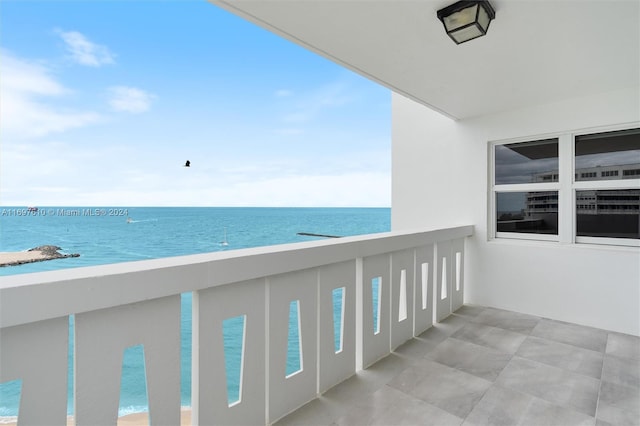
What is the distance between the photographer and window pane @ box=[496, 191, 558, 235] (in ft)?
11.8

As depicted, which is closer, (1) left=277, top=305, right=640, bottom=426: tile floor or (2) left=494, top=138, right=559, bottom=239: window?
(1) left=277, top=305, right=640, bottom=426: tile floor

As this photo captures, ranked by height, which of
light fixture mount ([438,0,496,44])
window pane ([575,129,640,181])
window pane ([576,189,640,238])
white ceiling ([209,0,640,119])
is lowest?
window pane ([576,189,640,238])

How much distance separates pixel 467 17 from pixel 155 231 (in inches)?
1123

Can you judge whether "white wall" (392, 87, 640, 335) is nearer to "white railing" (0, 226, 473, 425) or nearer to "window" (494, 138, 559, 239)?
"window" (494, 138, 559, 239)

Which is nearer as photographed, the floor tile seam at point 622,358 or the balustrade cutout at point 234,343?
the balustrade cutout at point 234,343

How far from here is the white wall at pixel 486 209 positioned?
3152mm

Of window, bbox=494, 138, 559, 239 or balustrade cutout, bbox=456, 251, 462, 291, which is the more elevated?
window, bbox=494, 138, 559, 239

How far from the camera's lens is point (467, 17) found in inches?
70.2

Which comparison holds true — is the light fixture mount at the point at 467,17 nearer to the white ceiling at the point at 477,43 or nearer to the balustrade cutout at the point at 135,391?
the white ceiling at the point at 477,43

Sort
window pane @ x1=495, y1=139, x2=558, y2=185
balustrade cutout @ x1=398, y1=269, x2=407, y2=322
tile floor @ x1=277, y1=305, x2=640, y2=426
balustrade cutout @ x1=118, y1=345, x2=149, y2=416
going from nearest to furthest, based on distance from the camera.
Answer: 1. balustrade cutout @ x1=118, y1=345, x2=149, y2=416
2. tile floor @ x1=277, y1=305, x2=640, y2=426
3. balustrade cutout @ x1=398, y1=269, x2=407, y2=322
4. window pane @ x1=495, y1=139, x2=558, y2=185

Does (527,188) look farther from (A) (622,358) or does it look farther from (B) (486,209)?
(A) (622,358)

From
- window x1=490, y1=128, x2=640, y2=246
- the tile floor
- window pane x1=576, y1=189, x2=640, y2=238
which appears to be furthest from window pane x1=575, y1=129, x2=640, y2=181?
the tile floor

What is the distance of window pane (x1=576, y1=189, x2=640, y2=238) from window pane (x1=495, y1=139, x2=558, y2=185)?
0.39 metres

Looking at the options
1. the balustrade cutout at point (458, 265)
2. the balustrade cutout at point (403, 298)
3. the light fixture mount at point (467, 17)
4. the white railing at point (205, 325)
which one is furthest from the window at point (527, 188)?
the light fixture mount at point (467, 17)
